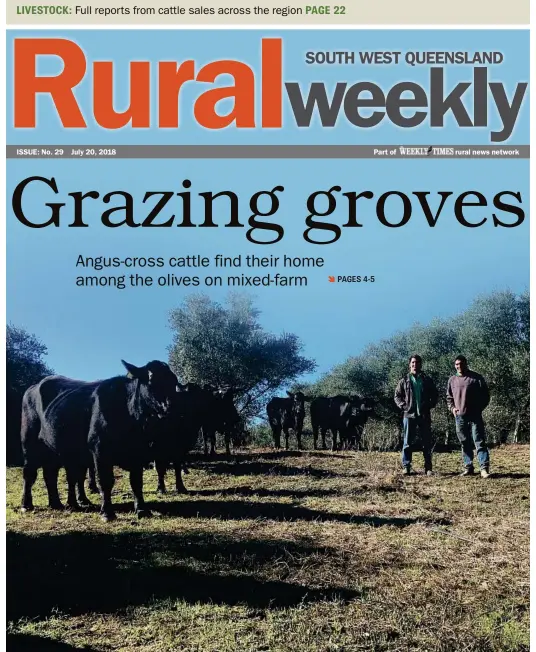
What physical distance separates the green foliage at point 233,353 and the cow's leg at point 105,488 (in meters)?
3.24

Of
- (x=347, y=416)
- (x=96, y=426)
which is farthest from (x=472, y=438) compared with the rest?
(x=347, y=416)

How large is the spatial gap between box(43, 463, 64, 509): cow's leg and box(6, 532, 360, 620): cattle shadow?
154 centimetres

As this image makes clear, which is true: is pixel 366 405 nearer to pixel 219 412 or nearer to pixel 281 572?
pixel 219 412

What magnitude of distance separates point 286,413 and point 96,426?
1463cm

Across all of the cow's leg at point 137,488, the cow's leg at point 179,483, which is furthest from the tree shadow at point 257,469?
the cow's leg at point 137,488

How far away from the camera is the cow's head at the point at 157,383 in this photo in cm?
803

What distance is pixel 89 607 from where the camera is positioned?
5309mm

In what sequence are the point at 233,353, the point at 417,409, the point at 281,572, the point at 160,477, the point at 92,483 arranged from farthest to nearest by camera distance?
the point at 233,353 → the point at 417,409 → the point at 92,483 → the point at 160,477 → the point at 281,572

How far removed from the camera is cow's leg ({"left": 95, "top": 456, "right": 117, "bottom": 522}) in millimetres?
8000

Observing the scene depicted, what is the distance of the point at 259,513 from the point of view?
8125 mm

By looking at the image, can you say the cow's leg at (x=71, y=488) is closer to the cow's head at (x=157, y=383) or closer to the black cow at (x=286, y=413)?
the cow's head at (x=157, y=383)
